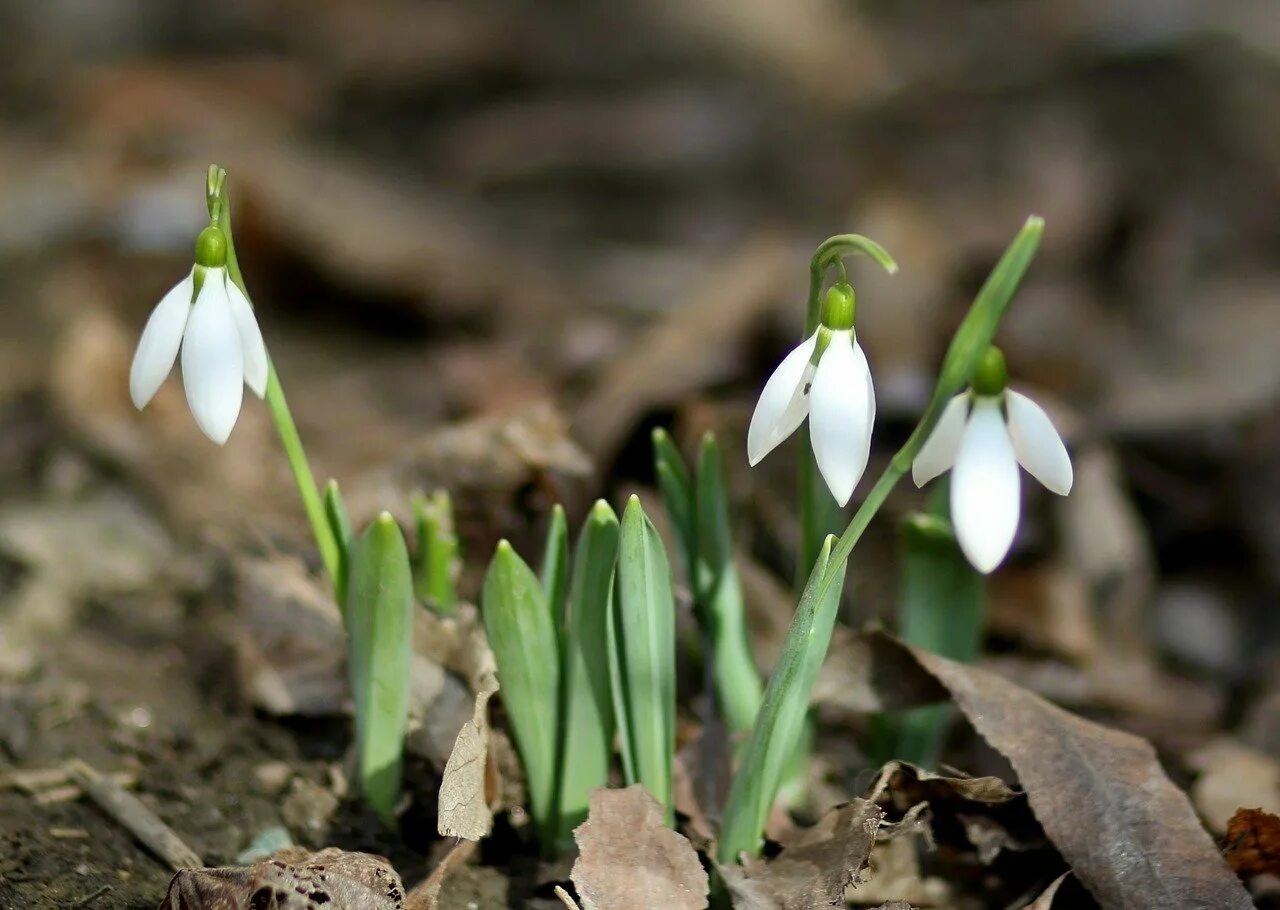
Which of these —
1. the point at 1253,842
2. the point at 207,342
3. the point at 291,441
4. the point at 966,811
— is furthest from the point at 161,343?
the point at 1253,842

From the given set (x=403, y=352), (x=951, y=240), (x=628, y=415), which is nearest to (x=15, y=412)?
(x=403, y=352)

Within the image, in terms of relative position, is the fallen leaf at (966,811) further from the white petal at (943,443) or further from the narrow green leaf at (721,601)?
the white petal at (943,443)

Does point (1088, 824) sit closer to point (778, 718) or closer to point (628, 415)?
point (778, 718)

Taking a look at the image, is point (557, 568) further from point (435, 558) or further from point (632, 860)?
point (632, 860)

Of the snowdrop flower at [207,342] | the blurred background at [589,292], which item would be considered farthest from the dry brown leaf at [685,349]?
the snowdrop flower at [207,342]

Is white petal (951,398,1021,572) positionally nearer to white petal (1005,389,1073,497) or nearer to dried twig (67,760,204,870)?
white petal (1005,389,1073,497)

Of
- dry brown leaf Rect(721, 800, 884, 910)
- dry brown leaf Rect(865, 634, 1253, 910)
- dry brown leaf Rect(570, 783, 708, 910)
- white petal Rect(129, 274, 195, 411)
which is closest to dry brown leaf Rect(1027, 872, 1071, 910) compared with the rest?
dry brown leaf Rect(865, 634, 1253, 910)

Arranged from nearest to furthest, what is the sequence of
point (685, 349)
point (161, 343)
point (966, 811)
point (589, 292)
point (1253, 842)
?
point (161, 343), point (1253, 842), point (966, 811), point (685, 349), point (589, 292)
